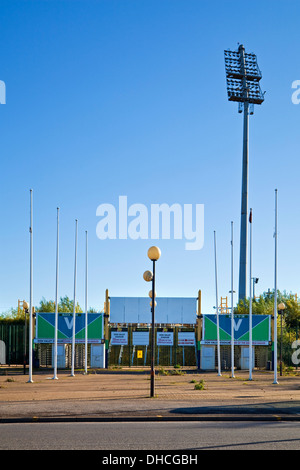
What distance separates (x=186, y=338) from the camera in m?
45.4

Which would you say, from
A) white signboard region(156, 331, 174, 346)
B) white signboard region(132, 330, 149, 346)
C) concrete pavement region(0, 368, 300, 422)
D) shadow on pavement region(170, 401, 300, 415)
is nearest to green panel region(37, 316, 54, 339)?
white signboard region(132, 330, 149, 346)

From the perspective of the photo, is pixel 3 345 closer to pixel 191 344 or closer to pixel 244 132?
pixel 191 344

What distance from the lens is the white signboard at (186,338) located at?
45.3 metres

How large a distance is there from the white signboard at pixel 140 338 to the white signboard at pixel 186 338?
102 inches

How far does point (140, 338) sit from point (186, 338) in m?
3.62

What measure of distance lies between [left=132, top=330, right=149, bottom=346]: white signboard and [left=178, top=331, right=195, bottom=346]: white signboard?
2596 mm

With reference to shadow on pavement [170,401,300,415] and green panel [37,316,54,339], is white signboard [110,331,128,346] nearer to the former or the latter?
green panel [37,316,54,339]

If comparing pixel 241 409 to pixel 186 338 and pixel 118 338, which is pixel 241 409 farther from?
pixel 186 338

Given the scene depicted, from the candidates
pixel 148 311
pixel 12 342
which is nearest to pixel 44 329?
pixel 12 342

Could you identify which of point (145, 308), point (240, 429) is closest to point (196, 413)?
point (240, 429)

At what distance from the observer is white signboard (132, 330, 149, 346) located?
4453cm

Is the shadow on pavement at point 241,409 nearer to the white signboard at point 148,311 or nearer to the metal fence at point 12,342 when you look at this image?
the white signboard at point 148,311

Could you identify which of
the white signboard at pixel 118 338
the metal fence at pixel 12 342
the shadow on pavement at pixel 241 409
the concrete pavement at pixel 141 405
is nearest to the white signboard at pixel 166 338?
the white signboard at pixel 118 338
